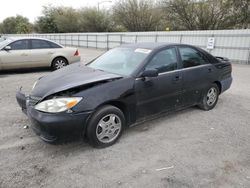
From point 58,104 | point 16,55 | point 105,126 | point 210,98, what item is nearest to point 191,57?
point 210,98

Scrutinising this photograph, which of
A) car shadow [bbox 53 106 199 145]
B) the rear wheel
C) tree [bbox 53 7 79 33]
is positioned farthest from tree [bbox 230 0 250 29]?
tree [bbox 53 7 79 33]

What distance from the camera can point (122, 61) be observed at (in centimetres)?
379

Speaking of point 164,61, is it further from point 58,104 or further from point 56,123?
point 56,123

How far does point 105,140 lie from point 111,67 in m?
1.28

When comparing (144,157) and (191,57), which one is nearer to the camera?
(144,157)

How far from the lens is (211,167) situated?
2730 mm

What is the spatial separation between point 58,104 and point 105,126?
74 cm

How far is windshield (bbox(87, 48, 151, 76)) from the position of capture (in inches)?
139

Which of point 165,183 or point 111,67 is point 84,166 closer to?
point 165,183

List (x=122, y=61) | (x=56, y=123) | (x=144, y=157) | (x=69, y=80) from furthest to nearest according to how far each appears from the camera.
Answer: (x=122, y=61) < (x=69, y=80) < (x=144, y=157) < (x=56, y=123)

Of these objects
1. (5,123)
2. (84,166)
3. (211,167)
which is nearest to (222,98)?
(211,167)

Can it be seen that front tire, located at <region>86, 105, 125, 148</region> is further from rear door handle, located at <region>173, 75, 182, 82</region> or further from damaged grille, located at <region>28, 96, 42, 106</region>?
rear door handle, located at <region>173, 75, 182, 82</region>

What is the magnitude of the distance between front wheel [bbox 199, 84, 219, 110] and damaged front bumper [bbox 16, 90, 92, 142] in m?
2.75

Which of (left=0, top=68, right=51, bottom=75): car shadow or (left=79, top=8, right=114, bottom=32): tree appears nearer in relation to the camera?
(left=0, top=68, right=51, bottom=75): car shadow
